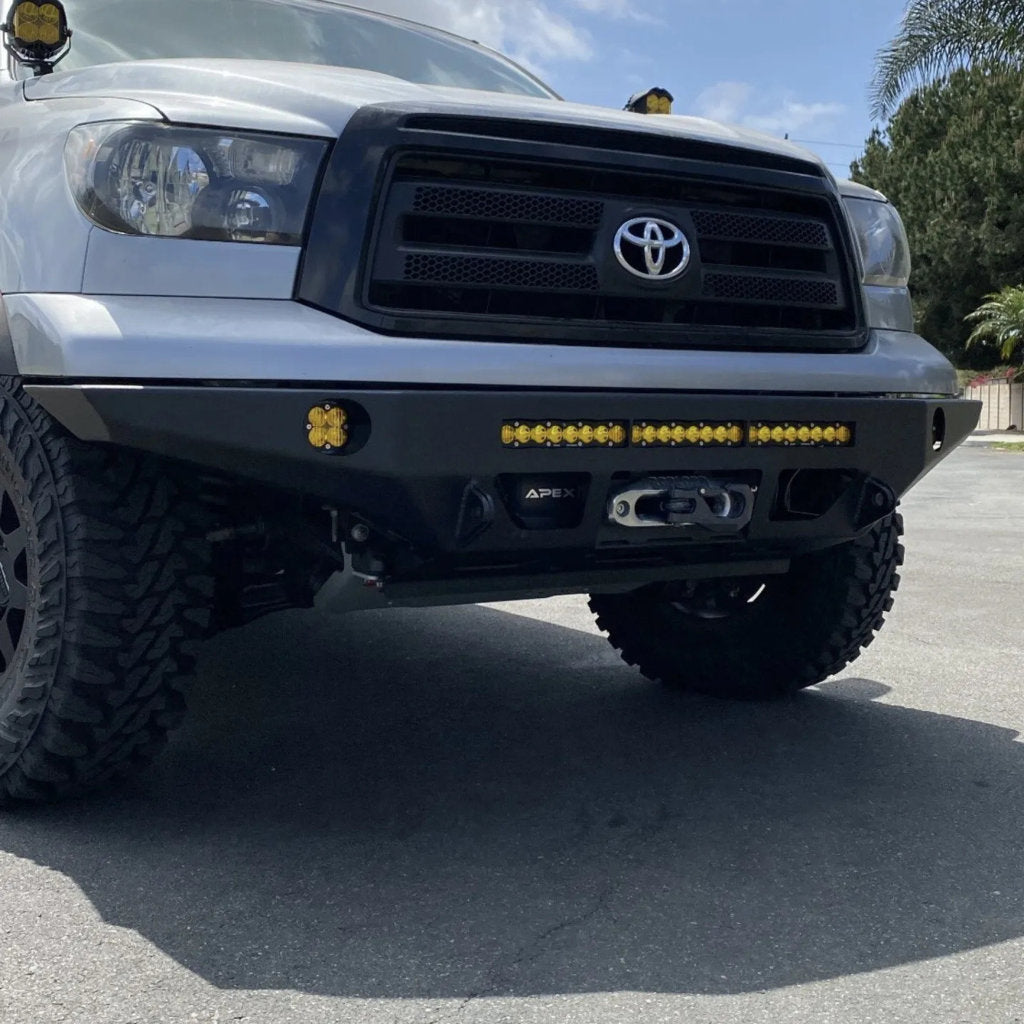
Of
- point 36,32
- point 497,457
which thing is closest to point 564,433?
point 497,457

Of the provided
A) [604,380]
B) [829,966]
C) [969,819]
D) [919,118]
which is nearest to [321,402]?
[604,380]

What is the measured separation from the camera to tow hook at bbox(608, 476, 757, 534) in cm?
304

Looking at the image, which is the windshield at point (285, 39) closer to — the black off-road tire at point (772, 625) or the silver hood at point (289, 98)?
the silver hood at point (289, 98)

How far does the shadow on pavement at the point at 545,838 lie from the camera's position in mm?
2496

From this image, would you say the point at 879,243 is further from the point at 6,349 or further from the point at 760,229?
the point at 6,349

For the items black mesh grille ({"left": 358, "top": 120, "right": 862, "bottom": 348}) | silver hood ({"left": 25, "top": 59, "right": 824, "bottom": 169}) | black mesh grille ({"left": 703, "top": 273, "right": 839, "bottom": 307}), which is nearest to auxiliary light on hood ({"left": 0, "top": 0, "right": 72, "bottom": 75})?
silver hood ({"left": 25, "top": 59, "right": 824, "bottom": 169})

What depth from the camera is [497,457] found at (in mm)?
2840

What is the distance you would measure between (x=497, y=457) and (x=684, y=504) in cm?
48

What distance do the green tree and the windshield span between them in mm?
29393

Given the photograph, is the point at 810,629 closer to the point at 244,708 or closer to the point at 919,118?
the point at 244,708

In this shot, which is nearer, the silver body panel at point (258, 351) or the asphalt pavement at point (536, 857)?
the asphalt pavement at point (536, 857)

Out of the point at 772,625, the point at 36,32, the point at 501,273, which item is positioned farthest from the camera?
the point at 772,625

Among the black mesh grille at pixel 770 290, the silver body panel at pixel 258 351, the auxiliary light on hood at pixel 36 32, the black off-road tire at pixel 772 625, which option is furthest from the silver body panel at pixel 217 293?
the black off-road tire at pixel 772 625

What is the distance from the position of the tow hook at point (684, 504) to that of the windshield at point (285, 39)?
1786 millimetres
